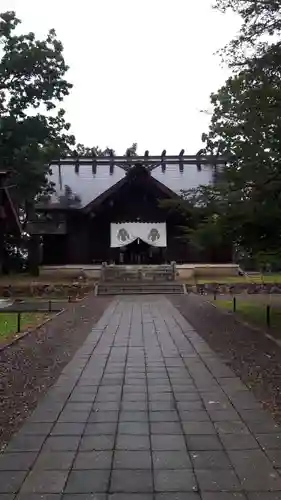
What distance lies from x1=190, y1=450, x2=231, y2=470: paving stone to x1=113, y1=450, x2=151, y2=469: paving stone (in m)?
0.35

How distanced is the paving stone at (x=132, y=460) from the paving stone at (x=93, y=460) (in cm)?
6

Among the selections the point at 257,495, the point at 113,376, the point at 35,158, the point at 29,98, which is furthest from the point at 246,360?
the point at 29,98

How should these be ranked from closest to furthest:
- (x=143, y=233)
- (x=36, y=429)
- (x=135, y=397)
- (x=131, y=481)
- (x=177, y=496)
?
(x=177, y=496)
(x=131, y=481)
(x=36, y=429)
(x=135, y=397)
(x=143, y=233)

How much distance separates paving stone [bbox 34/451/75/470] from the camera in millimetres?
3720

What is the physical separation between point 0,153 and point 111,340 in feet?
71.4

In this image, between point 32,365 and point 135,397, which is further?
point 32,365

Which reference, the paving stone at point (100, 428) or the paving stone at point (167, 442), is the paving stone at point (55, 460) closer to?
the paving stone at point (100, 428)

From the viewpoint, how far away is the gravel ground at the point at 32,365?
5207 millimetres

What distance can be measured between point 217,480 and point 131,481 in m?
0.58

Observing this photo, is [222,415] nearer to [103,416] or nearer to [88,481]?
[103,416]

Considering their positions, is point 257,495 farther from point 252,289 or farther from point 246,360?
point 252,289

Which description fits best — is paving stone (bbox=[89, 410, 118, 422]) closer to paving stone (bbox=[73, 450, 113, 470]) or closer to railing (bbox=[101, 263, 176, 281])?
paving stone (bbox=[73, 450, 113, 470])

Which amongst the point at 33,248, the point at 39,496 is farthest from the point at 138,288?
the point at 39,496

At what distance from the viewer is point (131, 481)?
3.46 metres
